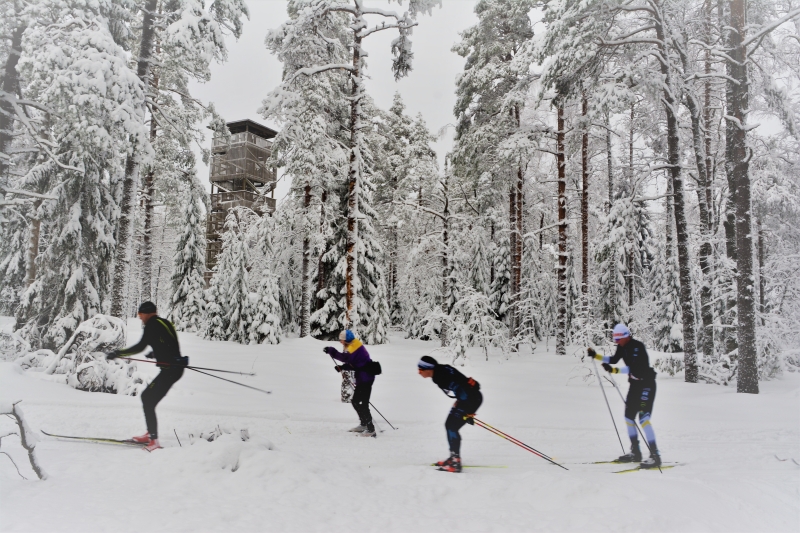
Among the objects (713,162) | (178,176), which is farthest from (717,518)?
(178,176)

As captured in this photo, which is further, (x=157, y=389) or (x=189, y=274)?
(x=189, y=274)

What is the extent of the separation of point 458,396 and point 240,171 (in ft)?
55.2

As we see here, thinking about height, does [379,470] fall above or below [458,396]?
below

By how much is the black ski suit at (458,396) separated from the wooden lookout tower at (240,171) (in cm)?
1248

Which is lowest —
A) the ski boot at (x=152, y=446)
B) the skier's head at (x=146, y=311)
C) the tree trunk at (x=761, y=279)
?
the ski boot at (x=152, y=446)

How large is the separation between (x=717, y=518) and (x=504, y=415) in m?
5.16

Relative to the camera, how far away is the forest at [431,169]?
8.70 metres

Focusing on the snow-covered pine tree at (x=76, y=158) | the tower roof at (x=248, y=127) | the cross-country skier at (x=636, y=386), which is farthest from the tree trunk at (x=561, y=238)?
the snow-covered pine tree at (x=76, y=158)

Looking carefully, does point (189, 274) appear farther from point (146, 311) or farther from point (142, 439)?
point (142, 439)

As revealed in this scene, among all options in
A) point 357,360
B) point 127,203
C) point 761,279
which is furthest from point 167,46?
point 761,279

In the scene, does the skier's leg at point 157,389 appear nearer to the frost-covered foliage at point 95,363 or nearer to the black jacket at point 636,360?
the frost-covered foliage at point 95,363

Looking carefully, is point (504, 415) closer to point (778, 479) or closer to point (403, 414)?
point (403, 414)

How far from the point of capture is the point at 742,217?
10383 mm

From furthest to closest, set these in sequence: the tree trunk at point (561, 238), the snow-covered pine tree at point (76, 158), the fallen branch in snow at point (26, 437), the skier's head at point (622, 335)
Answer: the tree trunk at point (561, 238)
the snow-covered pine tree at point (76, 158)
the skier's head at point (622, 335)
the fallen branch in snow at point (26, 437)
